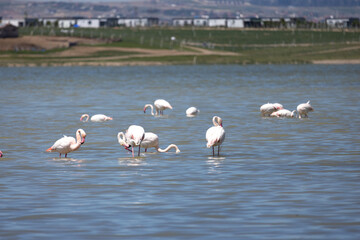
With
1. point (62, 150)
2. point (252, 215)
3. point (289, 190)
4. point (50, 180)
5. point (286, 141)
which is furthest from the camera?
point (286, 141)

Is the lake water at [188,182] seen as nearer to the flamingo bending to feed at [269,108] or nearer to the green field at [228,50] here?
the flamingo bending to feed at [269,108]

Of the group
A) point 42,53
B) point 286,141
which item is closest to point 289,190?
point 286,141

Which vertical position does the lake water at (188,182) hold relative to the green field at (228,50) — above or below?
above

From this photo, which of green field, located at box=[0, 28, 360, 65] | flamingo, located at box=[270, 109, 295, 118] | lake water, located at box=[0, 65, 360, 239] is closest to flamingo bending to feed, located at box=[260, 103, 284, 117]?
flamingo, located at box=[270, 109, 295, 118]

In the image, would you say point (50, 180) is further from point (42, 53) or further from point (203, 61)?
A: point (42, 53)

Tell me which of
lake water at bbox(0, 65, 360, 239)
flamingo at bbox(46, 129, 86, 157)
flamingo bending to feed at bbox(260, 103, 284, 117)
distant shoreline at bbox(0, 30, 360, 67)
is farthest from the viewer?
distant shoreline at bbox(0, 30, 360, 67)

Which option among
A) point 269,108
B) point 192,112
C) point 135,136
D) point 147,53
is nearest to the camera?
point 135,136

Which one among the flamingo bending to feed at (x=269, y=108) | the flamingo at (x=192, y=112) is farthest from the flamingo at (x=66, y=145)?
the flamingo at (x=192, y=112)

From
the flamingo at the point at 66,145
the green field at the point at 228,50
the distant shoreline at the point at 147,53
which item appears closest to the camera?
the flamingo at the point at 66,145

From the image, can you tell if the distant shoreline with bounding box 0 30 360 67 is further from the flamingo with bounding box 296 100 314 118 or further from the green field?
the flamingo with bounding box 296 100 314 118

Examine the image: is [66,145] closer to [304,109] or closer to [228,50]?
[304,109]

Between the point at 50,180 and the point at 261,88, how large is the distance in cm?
4546

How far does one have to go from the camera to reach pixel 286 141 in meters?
25.3

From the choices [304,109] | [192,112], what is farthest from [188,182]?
[192,112]
